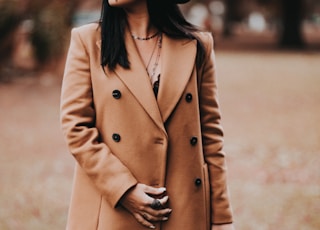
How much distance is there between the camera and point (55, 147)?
10.0 metres

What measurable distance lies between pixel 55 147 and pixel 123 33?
7581 millimetres

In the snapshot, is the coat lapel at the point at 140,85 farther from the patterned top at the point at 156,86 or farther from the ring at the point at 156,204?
the ring at the point at 156,204

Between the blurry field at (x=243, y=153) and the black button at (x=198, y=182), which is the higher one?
the black button at (x=198, y=182)

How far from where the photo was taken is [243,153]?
934cm

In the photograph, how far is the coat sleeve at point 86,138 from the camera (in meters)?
2.53

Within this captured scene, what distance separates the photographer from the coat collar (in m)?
2.57

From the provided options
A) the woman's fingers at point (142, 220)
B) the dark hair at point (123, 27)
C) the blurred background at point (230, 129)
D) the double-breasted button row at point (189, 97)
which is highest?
the dark hair at point (123, 27)

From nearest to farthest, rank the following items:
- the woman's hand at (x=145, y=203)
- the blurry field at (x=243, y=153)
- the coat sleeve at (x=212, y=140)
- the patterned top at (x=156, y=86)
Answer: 1. the woman's hand at (x=145, y=203)
2. the patterned top at (x=156, y=86)
3. the coat sleeve at (x=212, y=140)
4. the blurry field at (x=243, y=153)

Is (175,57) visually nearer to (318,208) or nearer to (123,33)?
(123,33)

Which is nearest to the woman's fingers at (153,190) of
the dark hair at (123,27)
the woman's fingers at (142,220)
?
the woman's fingers at (142,220)

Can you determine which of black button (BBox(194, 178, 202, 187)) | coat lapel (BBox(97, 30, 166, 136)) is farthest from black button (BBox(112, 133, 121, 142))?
black button (BBox(194, 178, 202, 187))

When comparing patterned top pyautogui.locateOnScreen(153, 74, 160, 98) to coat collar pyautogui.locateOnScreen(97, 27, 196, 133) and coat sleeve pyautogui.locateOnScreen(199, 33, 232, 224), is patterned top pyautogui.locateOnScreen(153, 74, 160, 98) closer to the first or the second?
coat collar pyautogui.locateOnScreen(97, 27, 196, 133)

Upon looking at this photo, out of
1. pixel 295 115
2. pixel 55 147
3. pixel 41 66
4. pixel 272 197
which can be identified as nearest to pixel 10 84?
pixel 41 66

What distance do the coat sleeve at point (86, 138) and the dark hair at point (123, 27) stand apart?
0.11m
